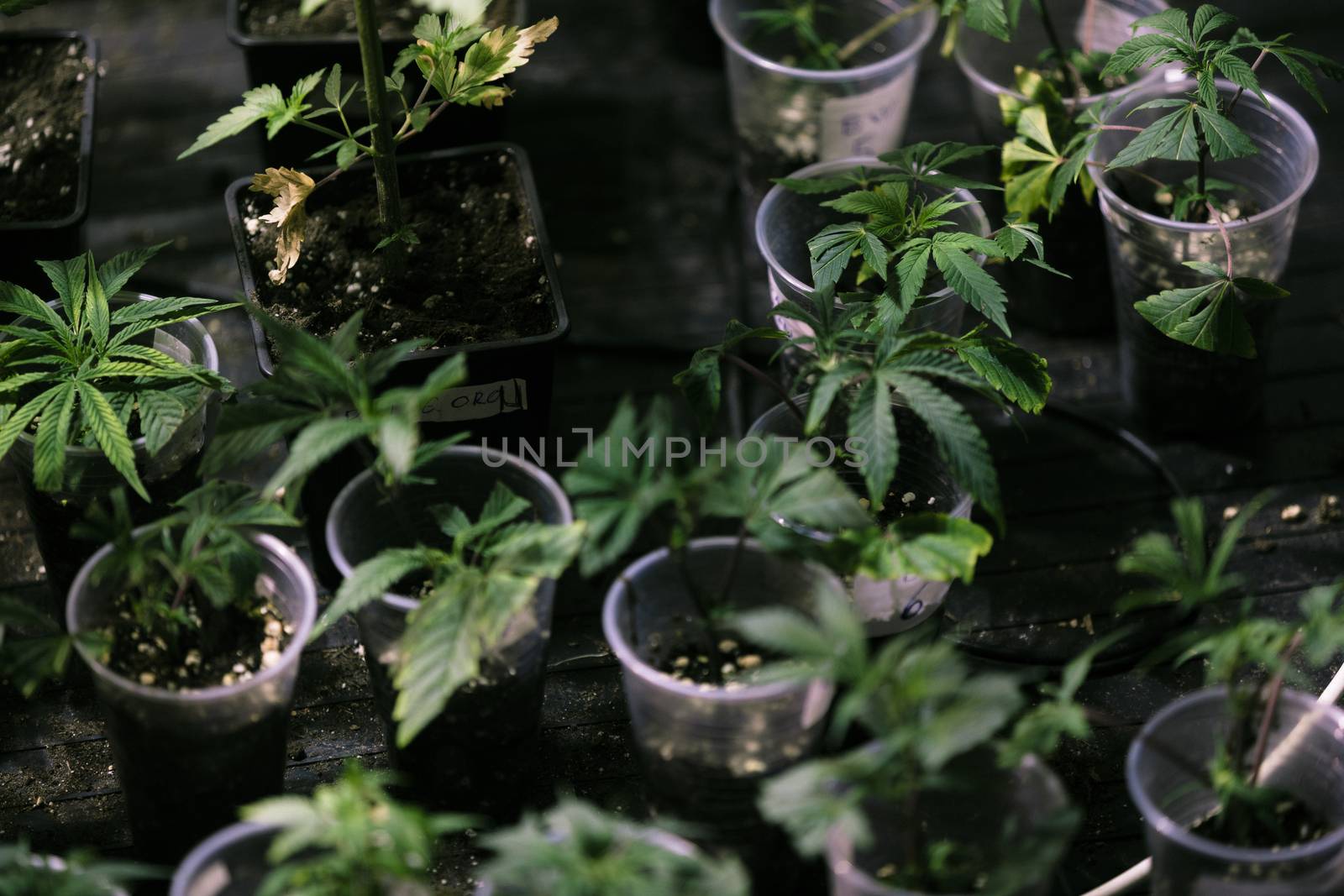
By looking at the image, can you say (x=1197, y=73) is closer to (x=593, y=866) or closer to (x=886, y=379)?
(x=886, y=379)

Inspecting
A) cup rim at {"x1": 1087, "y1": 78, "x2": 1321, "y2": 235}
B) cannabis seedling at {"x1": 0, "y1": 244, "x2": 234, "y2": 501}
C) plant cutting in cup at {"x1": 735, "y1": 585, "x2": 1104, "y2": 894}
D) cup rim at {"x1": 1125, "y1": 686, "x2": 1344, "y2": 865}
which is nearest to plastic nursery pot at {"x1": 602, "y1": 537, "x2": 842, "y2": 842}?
plant cutting in cup at {"x1": 735, "y1": 585, "x2": 1104, "y2": 894}

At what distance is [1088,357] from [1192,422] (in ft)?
0.68

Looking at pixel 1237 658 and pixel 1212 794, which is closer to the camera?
pixel 1237 658

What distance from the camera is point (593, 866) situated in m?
1.32

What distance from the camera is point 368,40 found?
1813 mm

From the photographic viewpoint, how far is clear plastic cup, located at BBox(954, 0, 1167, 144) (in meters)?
2.44

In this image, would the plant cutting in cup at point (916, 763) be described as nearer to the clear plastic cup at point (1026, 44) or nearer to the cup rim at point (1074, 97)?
the cup rim at point (1074, 97)

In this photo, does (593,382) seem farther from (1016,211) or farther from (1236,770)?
(1236,770)

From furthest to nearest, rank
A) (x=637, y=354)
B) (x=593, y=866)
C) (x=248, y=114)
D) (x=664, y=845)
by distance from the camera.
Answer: (x=637, y=354)
(x=248, y=114)
(x=664, y=845)
(x=593, y=866)

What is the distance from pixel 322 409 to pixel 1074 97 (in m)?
1.34

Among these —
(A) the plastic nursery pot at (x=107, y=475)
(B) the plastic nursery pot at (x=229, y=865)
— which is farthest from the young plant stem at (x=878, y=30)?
(B) the plastic nursery pot at (x=229, y=865)

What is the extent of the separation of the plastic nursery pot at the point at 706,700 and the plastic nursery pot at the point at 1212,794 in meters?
0.34

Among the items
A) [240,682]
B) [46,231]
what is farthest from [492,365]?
[46,231]

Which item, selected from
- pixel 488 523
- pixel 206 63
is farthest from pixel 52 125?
pixel 488 523
